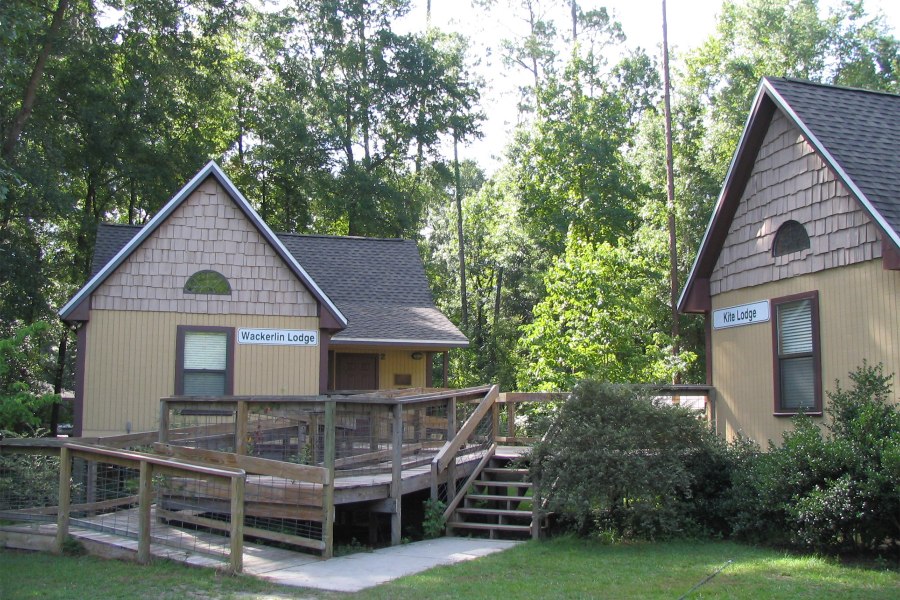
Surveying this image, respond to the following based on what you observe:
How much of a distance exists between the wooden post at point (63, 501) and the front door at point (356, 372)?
10.9m

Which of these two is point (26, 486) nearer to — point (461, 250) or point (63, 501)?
point (63, 501)

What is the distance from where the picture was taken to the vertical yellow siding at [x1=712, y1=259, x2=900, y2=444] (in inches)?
432

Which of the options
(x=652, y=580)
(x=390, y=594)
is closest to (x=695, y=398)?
(x=652, y=580)

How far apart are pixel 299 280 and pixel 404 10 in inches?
987

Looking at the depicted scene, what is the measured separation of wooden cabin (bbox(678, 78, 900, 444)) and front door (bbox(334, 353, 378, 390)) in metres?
9.10

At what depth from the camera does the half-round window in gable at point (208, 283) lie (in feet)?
54.7

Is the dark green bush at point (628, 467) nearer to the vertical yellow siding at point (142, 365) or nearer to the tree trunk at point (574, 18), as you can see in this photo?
the vertical yellow siding at point (142, 365)

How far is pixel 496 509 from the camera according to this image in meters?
12.5

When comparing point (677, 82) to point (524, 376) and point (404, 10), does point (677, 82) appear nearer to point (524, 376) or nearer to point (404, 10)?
point (404, 10)

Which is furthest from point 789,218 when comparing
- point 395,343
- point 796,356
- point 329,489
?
point 395,343

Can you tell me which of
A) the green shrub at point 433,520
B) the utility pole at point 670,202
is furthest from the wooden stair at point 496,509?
the utility pole at point 670,202

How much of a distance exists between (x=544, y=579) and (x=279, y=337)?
942 centimetres

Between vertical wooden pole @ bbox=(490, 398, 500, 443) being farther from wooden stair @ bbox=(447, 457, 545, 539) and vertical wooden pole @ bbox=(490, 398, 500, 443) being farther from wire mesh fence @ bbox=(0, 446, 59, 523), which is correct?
wire mesh fence @ bbox=(0, 446, 59, 523)

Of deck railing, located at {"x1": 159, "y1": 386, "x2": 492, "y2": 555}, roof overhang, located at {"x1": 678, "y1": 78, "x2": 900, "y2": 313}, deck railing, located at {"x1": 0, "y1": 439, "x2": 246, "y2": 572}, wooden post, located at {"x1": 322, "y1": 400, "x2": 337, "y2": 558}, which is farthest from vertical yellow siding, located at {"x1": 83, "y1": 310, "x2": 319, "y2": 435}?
roof overhang, located at {"x1": 678, "y1": 78, "x2": 900, "y2": 313}
